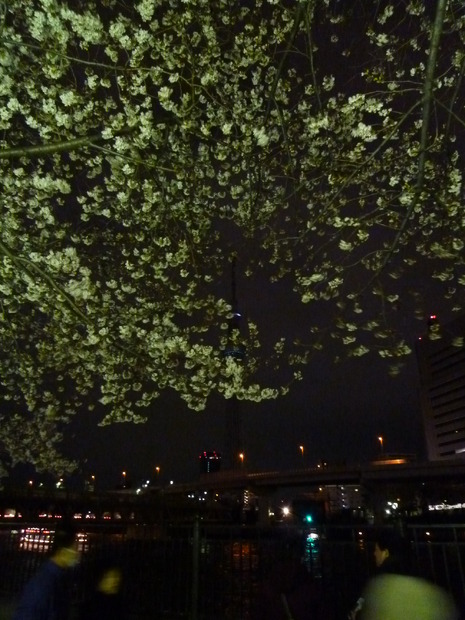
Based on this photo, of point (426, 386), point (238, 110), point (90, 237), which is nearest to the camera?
point (238, 110)

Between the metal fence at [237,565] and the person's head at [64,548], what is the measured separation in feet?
8.44

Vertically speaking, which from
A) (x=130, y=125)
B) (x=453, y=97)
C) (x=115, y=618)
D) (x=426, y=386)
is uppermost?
(x=426, y=386)

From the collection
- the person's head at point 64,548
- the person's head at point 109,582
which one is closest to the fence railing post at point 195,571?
the person's head at point 109,582

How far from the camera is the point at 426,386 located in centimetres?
15238

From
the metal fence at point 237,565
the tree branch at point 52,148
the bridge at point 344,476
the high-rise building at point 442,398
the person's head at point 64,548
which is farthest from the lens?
the high-rise building at point 442,398

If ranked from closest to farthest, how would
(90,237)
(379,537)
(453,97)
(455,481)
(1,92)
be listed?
1. (379,537)
2. (453,97)
3. (1,92)
4. (90,237)
5. (455,481)

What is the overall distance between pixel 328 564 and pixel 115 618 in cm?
335

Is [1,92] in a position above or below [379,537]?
above

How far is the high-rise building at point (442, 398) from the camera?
455 feet

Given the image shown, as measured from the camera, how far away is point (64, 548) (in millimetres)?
5609

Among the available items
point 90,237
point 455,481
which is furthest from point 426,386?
point 90,237

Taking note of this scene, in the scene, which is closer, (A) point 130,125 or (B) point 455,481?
(A) point 130,125

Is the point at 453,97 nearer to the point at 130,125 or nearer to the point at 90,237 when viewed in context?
the point at 130,125

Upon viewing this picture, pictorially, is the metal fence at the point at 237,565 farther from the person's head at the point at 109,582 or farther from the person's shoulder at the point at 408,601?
the person's shoulder at the point at 408,601
